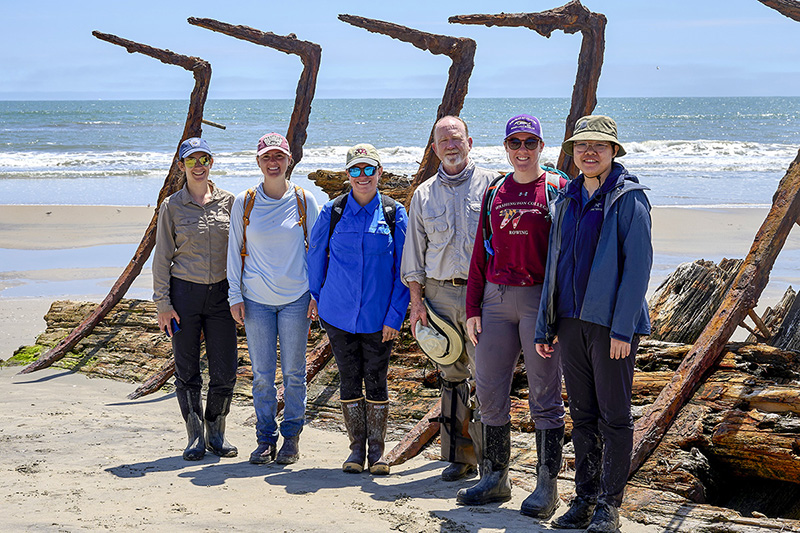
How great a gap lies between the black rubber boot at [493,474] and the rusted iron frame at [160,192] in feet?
14.8

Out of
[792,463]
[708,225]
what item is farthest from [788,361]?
[708,225]

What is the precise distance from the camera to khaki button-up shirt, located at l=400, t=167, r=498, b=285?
13.2 ft

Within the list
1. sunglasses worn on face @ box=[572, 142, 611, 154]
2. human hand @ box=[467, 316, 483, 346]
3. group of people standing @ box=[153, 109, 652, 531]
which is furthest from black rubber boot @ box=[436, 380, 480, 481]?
sunglasses worn on face @ box=[572, 142, 611, 154]

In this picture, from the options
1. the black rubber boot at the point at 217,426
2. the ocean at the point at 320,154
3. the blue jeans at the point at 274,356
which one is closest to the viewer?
the blue jeans at the point at 274,356

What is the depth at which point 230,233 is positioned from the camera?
179 inches

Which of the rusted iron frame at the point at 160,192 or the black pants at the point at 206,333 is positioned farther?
the rusted iron frame at the point at 160,192

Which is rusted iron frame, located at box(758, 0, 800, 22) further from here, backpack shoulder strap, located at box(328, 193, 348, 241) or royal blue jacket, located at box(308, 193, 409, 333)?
backpack shoulder strap, located at box(328, 193, 348, 241)

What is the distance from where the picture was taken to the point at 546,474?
148 inches

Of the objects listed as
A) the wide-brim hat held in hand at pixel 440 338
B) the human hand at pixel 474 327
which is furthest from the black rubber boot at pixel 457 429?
the human hand at pixel 474 327

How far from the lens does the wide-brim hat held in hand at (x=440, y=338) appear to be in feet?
13.5

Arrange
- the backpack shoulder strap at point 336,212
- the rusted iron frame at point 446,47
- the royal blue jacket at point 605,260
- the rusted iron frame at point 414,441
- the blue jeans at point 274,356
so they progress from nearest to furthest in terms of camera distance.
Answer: the royal blue jacket at point 605,260 → the backpack shoulder strap at point 336,212 → the blue jeans at point 274,356 → the rusted iron frame at point 414,441 → the rusted iron frame at point 446,47

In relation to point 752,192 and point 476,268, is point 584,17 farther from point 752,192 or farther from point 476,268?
point 752,192

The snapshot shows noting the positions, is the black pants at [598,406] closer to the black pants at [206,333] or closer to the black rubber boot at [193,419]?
the black pants at [206,333]

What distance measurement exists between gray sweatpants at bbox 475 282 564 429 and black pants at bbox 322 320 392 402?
0.69 metres
